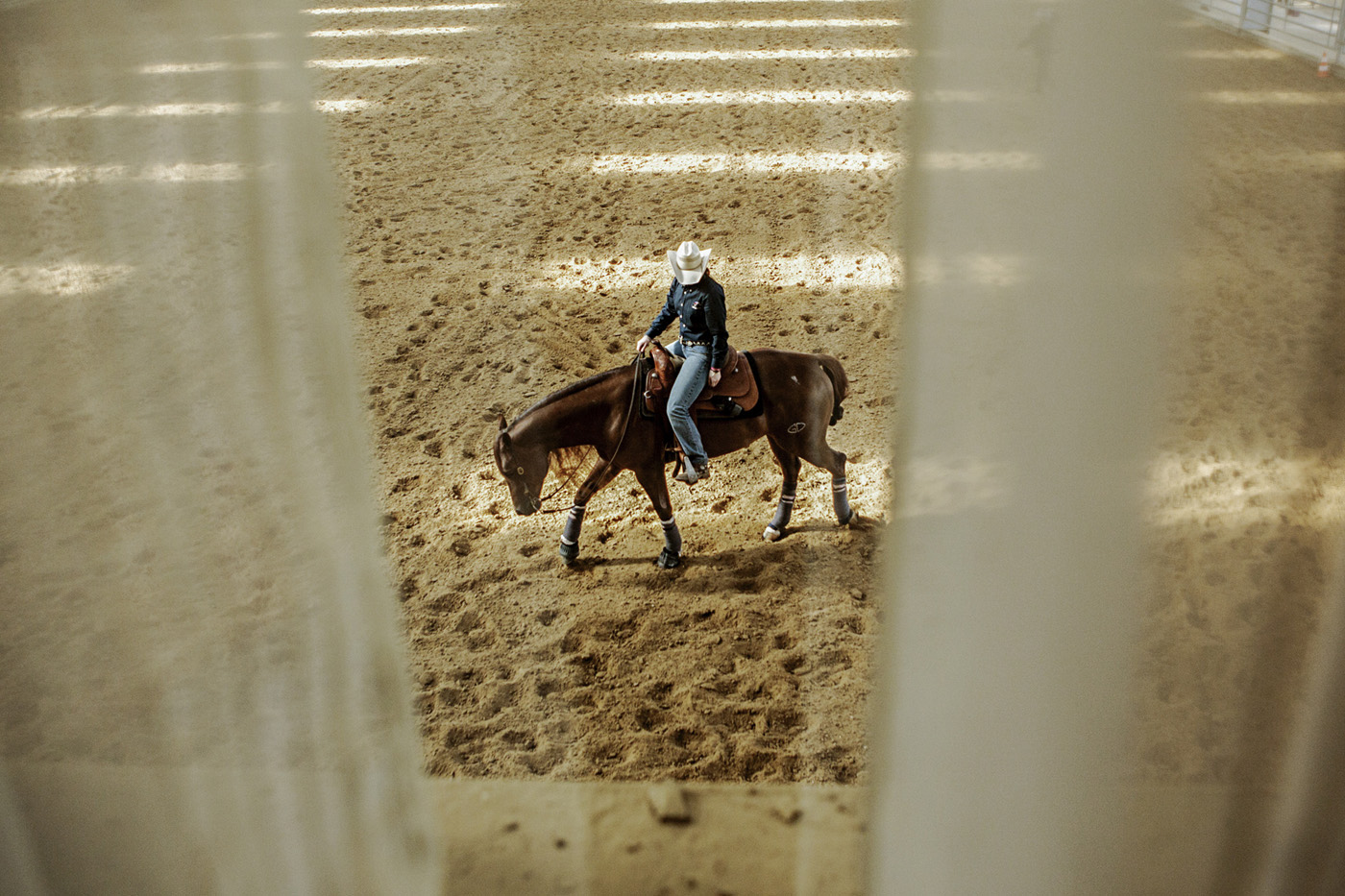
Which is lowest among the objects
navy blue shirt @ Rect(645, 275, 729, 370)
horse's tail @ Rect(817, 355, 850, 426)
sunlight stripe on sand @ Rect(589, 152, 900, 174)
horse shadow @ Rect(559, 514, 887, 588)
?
horse shadow @ Rect(559, 514, 887, 588)

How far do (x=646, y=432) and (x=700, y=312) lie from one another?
307 millimetres

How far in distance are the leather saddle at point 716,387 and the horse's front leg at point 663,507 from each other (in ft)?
0.46

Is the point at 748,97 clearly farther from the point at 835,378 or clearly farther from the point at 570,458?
the point at 570,458

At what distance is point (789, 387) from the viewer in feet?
5.78

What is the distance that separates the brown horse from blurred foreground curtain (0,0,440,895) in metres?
1.54

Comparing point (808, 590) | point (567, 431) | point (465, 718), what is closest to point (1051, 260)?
point (465, 718)

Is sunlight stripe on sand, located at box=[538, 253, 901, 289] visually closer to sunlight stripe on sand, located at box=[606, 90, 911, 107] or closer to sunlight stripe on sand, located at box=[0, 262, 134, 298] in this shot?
sunlight stripe on sand, located at box=[606, 90, 911, 107]

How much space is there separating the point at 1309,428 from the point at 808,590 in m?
1.83

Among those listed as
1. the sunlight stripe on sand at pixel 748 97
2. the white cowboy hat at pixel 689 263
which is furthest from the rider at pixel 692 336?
the sunlight stripe on sand at pixel 748 97

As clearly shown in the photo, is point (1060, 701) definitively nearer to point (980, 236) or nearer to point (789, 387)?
point (980, 236)

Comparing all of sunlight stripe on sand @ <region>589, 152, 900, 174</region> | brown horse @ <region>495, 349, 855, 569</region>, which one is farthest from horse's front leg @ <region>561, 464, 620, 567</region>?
sunlight stripe on sand @ <region>589, 152, 900, 174</region>

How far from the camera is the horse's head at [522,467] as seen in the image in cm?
168

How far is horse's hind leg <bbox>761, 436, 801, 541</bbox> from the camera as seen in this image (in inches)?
73.0

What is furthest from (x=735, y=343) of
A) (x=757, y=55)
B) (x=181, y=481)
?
(x=181, y=481)
